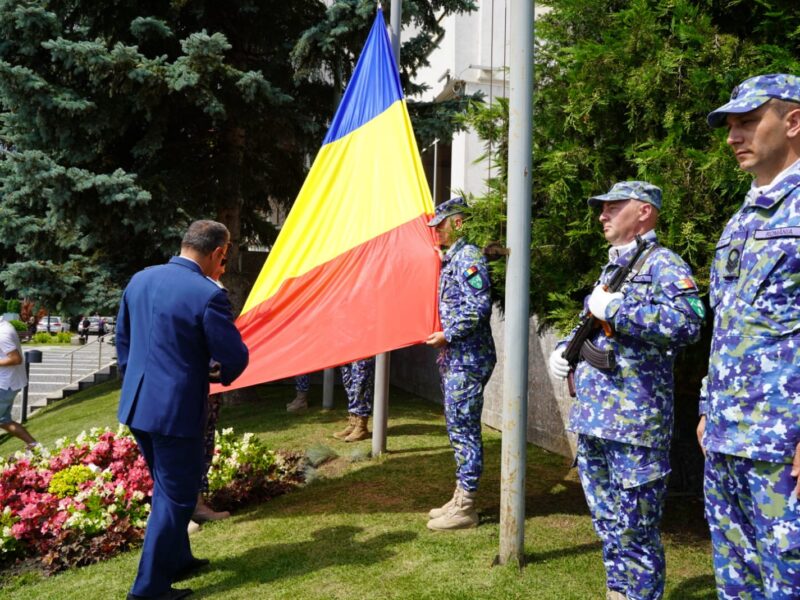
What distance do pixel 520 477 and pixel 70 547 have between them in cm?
331

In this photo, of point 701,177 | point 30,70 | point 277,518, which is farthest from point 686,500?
point 30,70

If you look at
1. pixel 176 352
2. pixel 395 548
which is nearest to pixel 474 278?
pixel 395 548

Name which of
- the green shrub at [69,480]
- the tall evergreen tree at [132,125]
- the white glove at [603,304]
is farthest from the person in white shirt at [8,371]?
the white glove at [603,304]

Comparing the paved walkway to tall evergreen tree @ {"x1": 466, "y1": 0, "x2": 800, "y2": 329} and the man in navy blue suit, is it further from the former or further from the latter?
tall evergreen tree @ {"x1": 466, "y1": 0, "x2": 800, "y2": 329}

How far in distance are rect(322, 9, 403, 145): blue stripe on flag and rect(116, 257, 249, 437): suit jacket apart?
2629mm

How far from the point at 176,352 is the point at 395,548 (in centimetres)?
195

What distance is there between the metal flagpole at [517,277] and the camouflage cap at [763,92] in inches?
68.7

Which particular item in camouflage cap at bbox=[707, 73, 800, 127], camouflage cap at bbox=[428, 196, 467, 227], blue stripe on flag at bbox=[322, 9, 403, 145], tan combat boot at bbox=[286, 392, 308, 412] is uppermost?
blue stripe on flag at bbox=[322, 9, 403, 145]

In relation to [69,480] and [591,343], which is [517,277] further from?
[69,480]

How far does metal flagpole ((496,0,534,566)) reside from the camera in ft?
13.4

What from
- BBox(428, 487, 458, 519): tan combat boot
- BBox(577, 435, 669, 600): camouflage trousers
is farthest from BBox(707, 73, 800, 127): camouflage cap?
BBox(428, 487, 458, 519): tan combat boot

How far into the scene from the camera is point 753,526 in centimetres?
237

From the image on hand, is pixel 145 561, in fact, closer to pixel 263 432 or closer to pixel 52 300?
pixel 263 432

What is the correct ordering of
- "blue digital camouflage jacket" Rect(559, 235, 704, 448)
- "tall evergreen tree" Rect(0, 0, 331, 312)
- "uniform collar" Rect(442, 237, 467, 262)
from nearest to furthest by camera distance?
1. "blue digital camouflage jacket" Rect(559, 235, 704, 448)
2. "uniform collar" Rect(442, 237, 467, 262)
3. "tall evergreen tree" Rect(0, 0, 331, 312)
